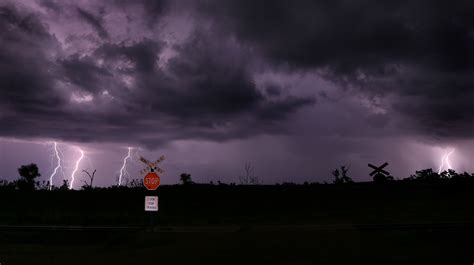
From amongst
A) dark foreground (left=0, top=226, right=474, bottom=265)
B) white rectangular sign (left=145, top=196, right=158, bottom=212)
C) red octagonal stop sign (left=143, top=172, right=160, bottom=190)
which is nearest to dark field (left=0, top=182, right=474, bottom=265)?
dark foreground (left=0, top=226, right=474, bottom=265)

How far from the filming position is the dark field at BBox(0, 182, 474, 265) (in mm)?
11906

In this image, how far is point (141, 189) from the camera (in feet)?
118

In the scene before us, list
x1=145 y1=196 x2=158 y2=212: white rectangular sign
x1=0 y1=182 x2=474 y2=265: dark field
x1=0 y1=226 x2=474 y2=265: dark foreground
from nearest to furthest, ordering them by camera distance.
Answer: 1. x1=0 y1=226 x2=474 y2=265: dark foreground
2. x1=0 y1=182 x2=474 y2=265: dark field
3. x1=145 y1=196 x2=158 y2=212: white rectangular sign

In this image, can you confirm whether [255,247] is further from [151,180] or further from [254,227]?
[151,180]

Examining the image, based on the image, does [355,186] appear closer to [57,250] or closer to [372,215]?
[372,215]

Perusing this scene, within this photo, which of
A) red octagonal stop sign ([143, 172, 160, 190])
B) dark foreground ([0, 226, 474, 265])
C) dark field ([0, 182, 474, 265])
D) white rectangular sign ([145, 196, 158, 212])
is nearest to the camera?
dark foreground ([0, 226, 474, 265])

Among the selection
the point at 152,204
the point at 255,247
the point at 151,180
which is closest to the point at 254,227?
the point at 255,247

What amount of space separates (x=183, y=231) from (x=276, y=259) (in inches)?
289

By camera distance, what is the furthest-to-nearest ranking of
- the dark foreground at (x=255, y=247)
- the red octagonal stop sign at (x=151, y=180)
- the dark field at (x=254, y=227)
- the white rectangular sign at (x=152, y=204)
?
the red octagonal stop sign at (x=151, y=180) → the white rectangular sign at (x=152, y=204) → the dark field at (x=254, y=227) → the dark foreground at (x=255, y=247)

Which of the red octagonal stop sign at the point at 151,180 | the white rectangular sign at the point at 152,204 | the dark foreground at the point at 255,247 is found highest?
the red octagonal stop sign at the point at 151,180

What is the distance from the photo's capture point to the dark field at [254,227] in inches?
469

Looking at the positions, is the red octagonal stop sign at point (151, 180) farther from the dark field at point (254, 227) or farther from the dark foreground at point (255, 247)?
the dark foreground at point (255, 247)

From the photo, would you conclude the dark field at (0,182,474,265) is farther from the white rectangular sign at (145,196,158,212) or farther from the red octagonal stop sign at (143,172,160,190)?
the red octagonal stop sign at (143,172,160,190)

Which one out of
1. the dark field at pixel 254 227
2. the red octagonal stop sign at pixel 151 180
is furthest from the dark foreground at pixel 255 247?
the red octagonal stop sign at pixel 151 180
